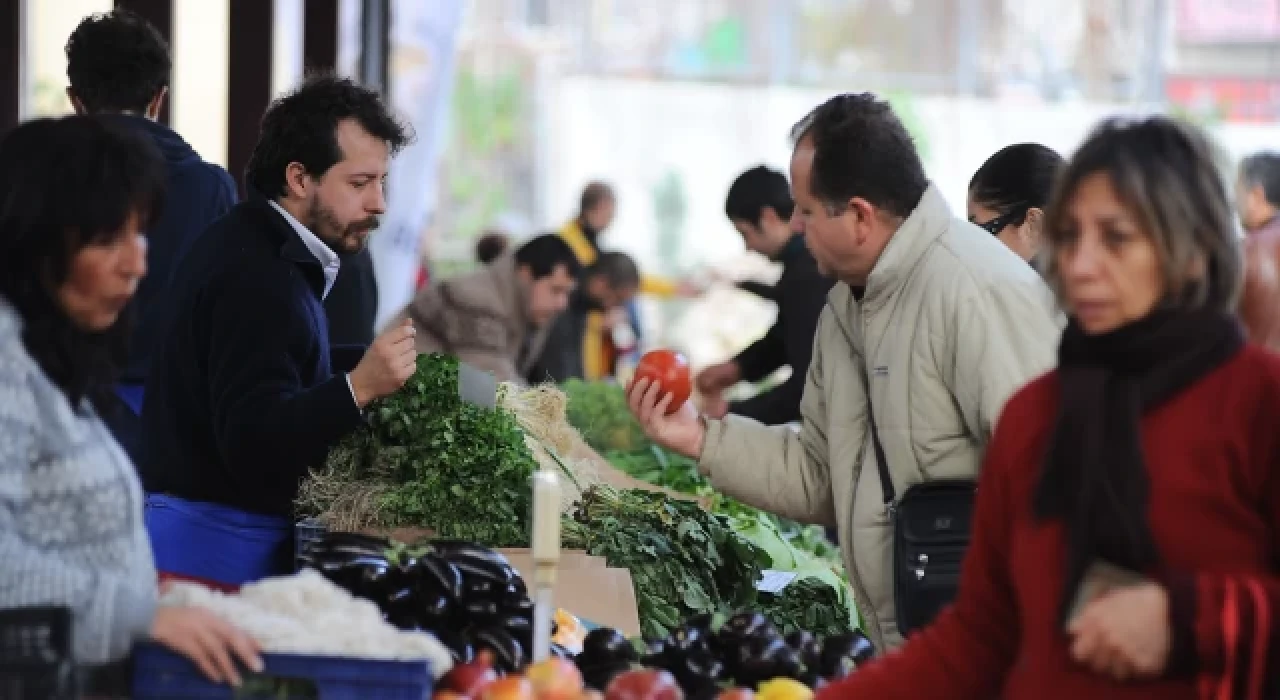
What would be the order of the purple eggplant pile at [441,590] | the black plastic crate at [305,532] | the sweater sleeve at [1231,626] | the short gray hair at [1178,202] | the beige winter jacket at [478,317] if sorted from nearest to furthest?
the sweater sleeve at [1231,626]
the short gray hair at [1178,202]
the purple eggplant pile at [441,590]
the black plastic crate at [305,532]
the beige winter jacket at [478,317]

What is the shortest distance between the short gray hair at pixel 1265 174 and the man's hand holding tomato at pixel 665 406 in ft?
15.7

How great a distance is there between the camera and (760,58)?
20.5m

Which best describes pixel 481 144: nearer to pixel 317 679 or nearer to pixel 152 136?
pixel 152 136

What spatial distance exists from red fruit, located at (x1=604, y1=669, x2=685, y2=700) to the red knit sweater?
0.69 metres

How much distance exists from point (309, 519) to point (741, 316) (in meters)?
13.3

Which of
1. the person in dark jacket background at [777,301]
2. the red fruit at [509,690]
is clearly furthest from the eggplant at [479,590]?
the person in dark jacket background at [777,301]

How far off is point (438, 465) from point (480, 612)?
95 cm

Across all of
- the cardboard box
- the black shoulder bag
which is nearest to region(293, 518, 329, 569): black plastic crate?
the cardboard box

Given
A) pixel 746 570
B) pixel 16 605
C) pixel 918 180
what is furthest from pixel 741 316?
pixel 16 605

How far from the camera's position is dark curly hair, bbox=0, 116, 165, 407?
254cm

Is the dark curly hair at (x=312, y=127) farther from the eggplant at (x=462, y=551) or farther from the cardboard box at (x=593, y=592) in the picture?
the eggplant at (x=462, y=551)

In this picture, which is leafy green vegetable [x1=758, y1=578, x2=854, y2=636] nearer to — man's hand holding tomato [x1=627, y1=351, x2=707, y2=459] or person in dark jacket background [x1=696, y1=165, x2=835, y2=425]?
man's hand holding tomato [x1=627, y1=351, x2=707, y2=459]

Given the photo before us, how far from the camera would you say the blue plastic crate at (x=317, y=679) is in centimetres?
267

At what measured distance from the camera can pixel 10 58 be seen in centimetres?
650
